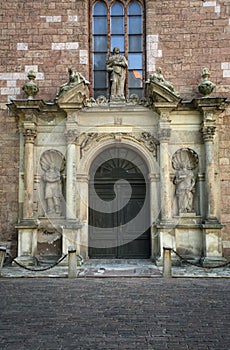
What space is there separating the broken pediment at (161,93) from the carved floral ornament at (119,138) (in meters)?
0.96

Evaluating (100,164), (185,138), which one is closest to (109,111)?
(100,164)

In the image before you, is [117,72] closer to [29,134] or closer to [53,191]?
[29,134]

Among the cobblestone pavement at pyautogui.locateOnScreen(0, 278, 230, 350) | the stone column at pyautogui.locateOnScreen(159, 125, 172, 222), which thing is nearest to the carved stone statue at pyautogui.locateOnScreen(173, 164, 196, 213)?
the stone column at pyautogui.locateOnScreen(159, 125, 172, 222)

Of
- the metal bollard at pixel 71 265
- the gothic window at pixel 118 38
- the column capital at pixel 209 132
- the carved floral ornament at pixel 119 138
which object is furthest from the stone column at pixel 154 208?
the metal bollard at pixel 71 265

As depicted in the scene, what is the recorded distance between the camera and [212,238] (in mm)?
9055

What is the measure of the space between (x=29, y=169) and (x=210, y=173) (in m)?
4.52

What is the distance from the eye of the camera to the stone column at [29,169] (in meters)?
9.27

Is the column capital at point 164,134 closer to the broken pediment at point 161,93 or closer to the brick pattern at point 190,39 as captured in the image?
the broken pediment at point 161,93

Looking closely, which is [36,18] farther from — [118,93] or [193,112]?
[193,112]

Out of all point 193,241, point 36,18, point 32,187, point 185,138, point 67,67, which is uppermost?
point 36,18

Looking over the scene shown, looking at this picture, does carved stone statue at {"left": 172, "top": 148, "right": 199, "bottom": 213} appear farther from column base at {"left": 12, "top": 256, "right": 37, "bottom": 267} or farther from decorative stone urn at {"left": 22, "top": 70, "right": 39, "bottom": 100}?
decorative stone urn at {"left": 22, "top": 70, "right": 39, "bottom": 100}

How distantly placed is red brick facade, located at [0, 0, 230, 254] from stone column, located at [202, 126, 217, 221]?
1212mm

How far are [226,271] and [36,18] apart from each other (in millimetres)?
8104

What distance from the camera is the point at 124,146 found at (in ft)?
32.8
